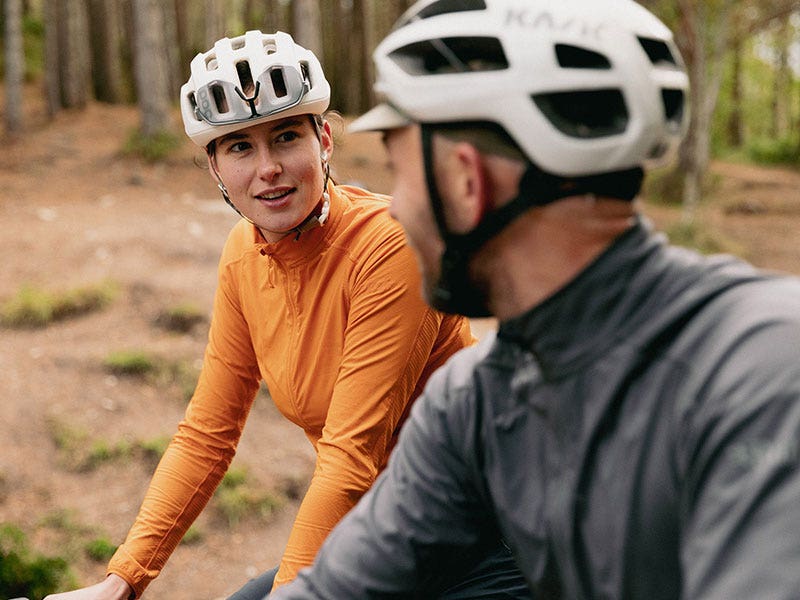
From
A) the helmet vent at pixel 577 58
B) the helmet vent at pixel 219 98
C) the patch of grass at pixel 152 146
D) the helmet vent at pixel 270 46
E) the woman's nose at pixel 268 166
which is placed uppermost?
the helmet vent at pixel 270 46

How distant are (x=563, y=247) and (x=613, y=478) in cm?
39

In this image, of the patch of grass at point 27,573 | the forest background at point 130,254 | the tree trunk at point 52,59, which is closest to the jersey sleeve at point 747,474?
the forest background at point 130,254

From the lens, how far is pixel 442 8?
172cm

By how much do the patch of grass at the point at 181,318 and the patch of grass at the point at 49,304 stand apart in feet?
2.19

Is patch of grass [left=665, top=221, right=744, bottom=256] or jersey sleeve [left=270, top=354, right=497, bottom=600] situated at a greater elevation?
jersey sleeve [left=270, top=354, right=497, bottom=600]

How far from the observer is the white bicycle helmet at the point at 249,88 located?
2906 mm

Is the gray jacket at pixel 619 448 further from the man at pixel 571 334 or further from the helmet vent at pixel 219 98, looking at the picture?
the helmet vent at pixel 219 98

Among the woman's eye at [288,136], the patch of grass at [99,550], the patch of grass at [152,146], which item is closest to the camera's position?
the woman's eye at [288,136]

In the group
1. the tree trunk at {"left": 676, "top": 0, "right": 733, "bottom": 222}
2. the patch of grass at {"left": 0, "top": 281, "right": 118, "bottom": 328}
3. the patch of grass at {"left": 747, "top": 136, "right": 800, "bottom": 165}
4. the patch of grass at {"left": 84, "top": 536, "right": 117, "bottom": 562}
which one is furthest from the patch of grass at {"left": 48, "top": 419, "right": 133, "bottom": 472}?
the patch of grass at {"left": 747, "top": 136, "right": 800, "bottom": 165}

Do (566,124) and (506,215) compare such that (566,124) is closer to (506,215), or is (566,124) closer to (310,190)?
(506,215)

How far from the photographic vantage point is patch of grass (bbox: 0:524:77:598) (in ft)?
13.1

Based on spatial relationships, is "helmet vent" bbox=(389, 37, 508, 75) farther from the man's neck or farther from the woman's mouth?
the woman's mouth

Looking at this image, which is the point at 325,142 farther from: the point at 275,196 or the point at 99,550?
the point at 99,550

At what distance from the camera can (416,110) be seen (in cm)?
163
